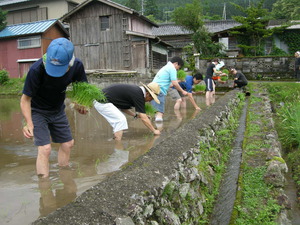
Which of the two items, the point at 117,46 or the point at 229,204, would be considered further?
the point at 117,46

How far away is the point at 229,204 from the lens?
3002mm

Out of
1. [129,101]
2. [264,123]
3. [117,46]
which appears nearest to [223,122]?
[264,123]

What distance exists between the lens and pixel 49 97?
3174mm

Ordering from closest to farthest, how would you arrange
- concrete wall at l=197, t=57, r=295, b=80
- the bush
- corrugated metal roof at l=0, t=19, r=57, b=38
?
concrete wall at l=197, t=57, r=295, b=80 < the bush < corrugated metal roof at l=0, t=19, r=57, b=38

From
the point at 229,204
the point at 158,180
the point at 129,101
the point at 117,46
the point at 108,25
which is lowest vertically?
the point at 229,204

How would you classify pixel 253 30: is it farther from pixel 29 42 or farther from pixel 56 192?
pixel 56 192

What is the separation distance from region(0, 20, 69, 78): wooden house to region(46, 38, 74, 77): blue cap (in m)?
19.8

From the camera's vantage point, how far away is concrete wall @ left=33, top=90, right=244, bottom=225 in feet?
6.13

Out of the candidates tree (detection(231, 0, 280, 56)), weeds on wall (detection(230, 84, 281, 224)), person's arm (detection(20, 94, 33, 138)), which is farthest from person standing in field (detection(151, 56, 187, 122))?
tree (detection(231, 0, 280, 56))

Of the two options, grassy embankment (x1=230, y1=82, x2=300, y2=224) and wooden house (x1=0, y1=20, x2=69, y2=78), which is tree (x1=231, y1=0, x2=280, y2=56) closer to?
wooden house (x1=0, y1=20, x2=69, y2=78)

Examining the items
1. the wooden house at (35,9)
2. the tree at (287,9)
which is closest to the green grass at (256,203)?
the wooden house at (35,9)

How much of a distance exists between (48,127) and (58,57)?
A: 0.98m

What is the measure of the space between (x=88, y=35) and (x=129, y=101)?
58.0ft

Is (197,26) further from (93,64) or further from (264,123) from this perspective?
(264,123)
